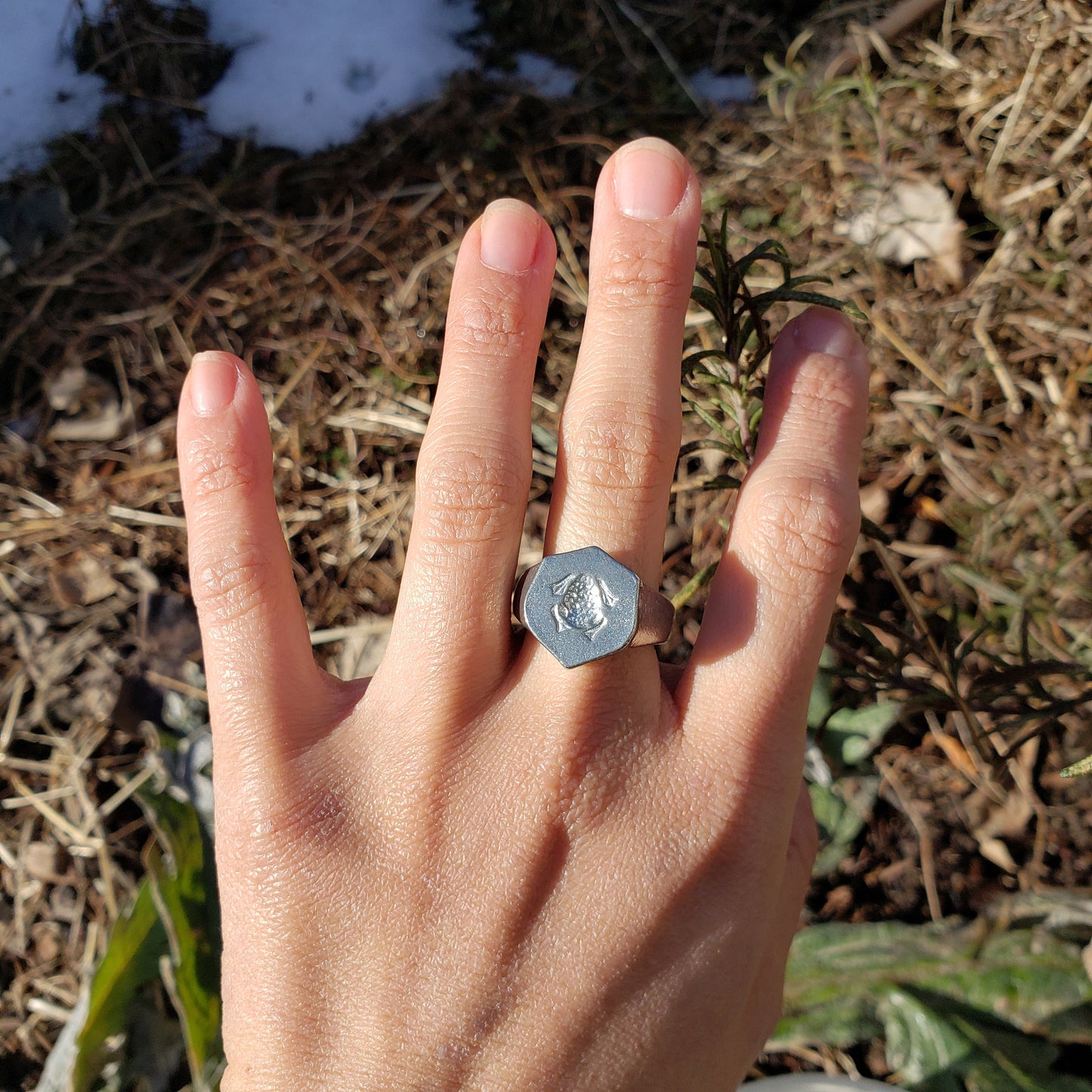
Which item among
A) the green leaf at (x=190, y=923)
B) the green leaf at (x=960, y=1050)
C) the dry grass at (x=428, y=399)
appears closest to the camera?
the green leaf at (x=960, y=1050)

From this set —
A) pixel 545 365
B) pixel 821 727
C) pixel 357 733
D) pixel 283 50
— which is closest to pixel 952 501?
pixel 821 727

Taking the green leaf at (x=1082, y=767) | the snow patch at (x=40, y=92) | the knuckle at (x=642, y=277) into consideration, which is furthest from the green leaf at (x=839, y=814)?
the snow patch at (x=40, y=92)

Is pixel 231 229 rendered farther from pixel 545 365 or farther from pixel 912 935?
pixel 912 935

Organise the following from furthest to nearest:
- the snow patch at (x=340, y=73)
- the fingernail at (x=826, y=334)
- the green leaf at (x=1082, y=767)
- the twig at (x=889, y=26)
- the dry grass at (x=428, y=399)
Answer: the snow patch at (x=340, y=73) → the twig at (x=889, y=26) → the dry grass at (x=428, y=399) → the fingernail at (x=826, y=334) → the green leaf at (x=1082, y=767)

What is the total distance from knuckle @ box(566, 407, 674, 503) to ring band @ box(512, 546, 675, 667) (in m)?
0.13

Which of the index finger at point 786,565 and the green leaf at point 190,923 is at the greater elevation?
the index finger at point 786,565

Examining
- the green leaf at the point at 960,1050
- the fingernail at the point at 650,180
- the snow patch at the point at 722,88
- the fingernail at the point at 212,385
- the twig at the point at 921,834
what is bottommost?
the green leaf at the point at 960,1050

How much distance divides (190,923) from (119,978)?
0.73 feet

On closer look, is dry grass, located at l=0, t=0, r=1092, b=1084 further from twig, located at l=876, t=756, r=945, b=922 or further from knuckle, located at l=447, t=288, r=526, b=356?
knuckle, located at l=447, t=288, r=526, b=356

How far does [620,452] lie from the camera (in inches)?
60.0

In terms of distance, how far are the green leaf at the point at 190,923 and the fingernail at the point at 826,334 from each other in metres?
2.03

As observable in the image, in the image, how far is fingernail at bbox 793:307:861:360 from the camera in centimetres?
157

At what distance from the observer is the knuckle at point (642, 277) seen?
152 centimetres

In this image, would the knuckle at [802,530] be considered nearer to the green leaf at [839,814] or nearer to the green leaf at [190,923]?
the green leaf at [839,814]
